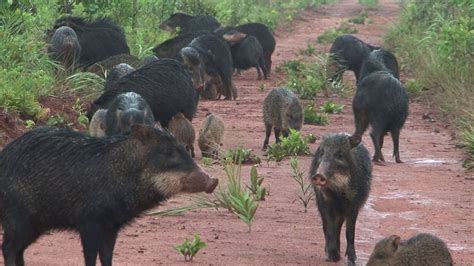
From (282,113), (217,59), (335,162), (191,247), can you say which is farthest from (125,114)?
(217,59)

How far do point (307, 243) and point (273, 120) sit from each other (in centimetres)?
543

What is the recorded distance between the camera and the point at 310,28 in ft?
113

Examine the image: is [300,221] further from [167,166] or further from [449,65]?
[449,65]

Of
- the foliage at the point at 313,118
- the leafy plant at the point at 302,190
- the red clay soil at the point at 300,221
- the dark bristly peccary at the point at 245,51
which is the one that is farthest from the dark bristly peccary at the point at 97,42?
the leafy plant at the point at 302,190

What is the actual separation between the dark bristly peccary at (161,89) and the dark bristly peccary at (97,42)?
4.37 metres

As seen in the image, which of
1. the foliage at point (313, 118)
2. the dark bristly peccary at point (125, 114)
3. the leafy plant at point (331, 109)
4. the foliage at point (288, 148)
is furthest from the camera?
the leafy plant at point (331, 109)

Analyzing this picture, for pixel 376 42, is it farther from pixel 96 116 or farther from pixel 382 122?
pixel 96 116

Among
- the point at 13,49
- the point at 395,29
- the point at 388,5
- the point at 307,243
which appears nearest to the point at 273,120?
the point at 13,49

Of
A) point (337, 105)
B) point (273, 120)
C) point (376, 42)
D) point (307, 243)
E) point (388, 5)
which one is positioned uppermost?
point (307, 243)

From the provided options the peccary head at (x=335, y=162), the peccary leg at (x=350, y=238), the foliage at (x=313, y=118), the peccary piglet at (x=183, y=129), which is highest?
the peccary head at (x=335, y=162)

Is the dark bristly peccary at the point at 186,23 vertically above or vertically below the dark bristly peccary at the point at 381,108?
below

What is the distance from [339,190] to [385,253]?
810mm

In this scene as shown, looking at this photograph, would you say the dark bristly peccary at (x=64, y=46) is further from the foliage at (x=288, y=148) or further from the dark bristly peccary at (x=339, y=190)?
the dark bristly peccary at (x=339, y=190)

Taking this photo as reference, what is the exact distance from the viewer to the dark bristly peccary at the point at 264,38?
22.7 metres
